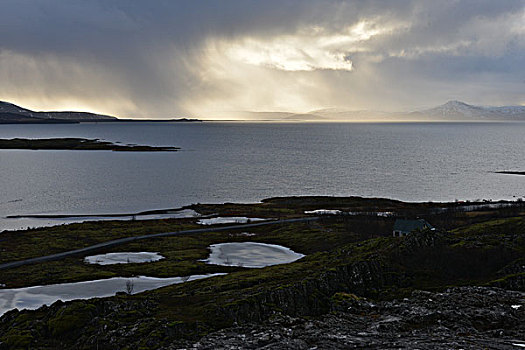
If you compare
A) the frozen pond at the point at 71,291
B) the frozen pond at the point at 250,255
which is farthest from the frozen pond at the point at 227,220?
the frozen pond at the point at 71,291

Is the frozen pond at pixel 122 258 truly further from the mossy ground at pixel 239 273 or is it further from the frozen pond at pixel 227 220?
the frozen pond at pixel 227 220

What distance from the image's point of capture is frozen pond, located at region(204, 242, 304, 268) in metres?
73.6

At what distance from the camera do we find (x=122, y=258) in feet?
248

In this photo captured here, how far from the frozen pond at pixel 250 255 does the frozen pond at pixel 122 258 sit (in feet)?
31.3

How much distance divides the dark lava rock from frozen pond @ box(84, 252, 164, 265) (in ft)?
154

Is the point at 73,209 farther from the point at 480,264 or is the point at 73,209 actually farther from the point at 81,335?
the point at 480,264

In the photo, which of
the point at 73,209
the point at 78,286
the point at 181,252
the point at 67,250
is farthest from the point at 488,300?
the point at 73,209

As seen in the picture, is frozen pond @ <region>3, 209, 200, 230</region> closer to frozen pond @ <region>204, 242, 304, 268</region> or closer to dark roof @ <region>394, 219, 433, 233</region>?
frozen pond @ <region>204, 242, 304, 268</region>

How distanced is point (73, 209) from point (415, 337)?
112574mm

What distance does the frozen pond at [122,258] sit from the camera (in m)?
73.1

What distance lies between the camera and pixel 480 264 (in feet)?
135

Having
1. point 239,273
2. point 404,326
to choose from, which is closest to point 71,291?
point 239,273

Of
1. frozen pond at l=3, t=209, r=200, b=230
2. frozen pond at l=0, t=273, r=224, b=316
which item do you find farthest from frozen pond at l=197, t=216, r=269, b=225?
frozen pond at l=0, t=273, r=224, b=316

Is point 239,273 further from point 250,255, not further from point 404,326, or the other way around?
point 404,326
